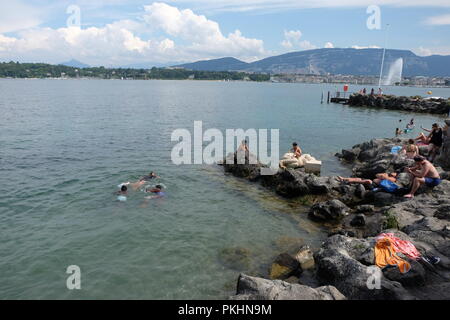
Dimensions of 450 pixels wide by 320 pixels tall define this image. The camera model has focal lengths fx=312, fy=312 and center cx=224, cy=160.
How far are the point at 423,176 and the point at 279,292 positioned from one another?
12.0m

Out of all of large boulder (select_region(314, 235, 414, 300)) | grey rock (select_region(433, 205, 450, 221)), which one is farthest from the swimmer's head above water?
grey rock (select_region(433, 205, 450, 221))

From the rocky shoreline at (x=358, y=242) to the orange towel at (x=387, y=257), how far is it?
16 centimetres

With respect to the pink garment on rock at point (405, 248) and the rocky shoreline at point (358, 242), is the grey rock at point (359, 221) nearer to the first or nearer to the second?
the rocky shoreline at point (358, 242)

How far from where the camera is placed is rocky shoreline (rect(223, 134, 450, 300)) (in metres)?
8.63

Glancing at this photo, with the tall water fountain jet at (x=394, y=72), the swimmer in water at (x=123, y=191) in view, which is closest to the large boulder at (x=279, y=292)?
the swimmer in water at (x=123, y=191)

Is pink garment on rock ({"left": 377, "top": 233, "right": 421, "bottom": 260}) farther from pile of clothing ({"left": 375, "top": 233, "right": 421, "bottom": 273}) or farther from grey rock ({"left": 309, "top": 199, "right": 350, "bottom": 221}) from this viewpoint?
grey rock ({"left": 309, "top": 199, "right": 350, "bottom": 221})

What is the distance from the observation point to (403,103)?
7475cm

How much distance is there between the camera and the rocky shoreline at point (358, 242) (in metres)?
8.63

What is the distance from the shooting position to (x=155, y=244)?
13789 mm

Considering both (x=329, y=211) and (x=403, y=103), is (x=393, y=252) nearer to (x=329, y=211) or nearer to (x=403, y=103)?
(x=329, y=211)
